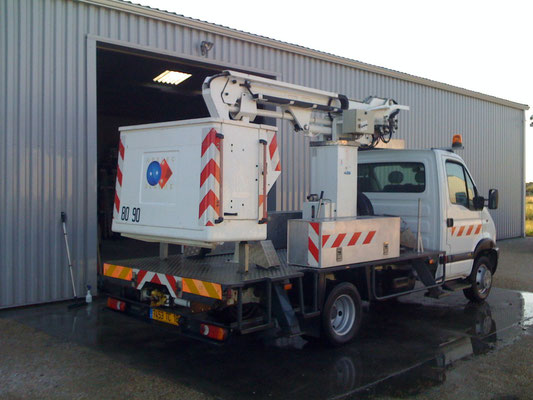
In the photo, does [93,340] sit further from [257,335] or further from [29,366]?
[257,335]

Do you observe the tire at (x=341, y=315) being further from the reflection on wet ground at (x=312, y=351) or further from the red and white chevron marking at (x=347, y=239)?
the red and white chevron marking at (x=347, y=239)

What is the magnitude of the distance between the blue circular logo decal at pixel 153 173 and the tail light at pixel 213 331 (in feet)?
5.53

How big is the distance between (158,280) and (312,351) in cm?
199

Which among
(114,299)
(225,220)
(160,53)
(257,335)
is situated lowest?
(257,335)

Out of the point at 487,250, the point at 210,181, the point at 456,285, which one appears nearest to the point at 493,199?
the point at 487,250

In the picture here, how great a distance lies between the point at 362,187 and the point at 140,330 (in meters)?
4.03

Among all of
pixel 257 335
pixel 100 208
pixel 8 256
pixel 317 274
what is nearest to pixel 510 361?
pixel 317 274

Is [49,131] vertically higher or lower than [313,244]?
higher

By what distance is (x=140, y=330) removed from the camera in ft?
23.1

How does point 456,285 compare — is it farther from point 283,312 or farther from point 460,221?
point 283,312

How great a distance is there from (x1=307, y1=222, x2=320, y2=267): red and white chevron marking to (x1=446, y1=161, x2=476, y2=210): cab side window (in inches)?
116

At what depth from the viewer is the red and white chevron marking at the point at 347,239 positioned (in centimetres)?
590

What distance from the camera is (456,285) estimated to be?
8320 millimetres

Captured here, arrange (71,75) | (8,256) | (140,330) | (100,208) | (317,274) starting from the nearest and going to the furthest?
(317,274), (140,330), (8,256), (71,75), (100,208)
